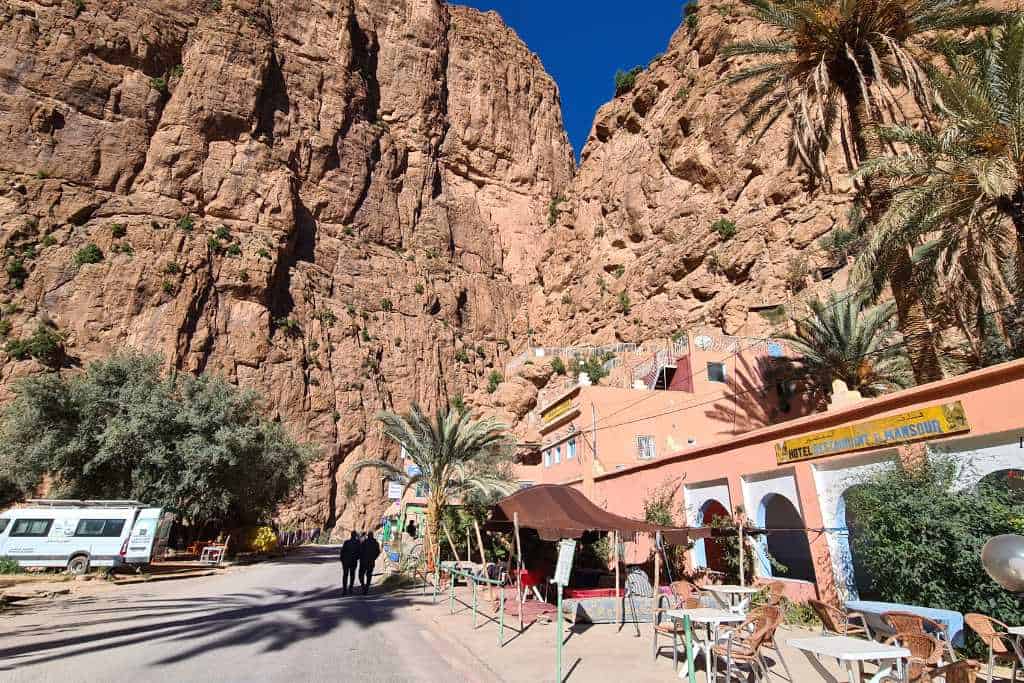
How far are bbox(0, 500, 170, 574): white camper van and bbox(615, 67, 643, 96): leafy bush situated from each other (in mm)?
51279

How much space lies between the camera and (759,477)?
12016 millimetres

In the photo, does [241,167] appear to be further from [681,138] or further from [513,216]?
[681,138]

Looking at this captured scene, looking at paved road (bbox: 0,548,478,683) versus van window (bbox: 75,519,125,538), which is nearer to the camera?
paved road (bbox: 0,548,478,683)

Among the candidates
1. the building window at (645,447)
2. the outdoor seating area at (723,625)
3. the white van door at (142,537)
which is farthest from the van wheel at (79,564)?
the building window at (645,447)

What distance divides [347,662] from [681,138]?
140 feet

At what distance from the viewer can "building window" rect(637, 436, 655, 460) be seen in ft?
72.5

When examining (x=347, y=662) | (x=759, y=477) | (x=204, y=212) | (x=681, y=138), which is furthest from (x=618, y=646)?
(x=204, y=212)

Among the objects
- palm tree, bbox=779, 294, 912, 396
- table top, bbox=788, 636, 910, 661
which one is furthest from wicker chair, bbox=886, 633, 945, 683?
palm tree, bbox=779, 294, 912, 396

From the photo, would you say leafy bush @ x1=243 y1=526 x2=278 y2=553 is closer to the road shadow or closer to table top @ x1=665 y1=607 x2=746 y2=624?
the road shadow

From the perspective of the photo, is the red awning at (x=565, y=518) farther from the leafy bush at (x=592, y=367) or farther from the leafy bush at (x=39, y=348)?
the leafy bush at (x=39, y=348)

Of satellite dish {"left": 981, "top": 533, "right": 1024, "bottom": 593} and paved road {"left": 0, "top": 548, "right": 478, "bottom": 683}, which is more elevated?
satellite dish {"left": 981, "top": 533, "right": 1024, "bottom": 593}

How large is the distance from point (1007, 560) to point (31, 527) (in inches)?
963

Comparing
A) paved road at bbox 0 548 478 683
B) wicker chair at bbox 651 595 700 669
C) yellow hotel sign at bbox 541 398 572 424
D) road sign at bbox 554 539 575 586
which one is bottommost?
paved road at bbox 0 548 478 683

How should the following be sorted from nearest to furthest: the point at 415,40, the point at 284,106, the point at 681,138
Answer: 1. the point at 681,138
2. the point at 284,106
3. the point at 415,40
